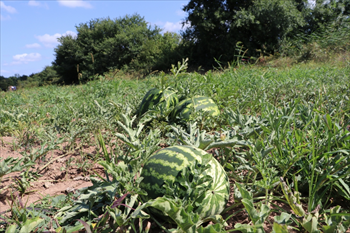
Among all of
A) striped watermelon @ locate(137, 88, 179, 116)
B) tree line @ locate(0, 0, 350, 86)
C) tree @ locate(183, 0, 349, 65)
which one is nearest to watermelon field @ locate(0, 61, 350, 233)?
striped watermelon @ locate(137, 88, 179, 116)

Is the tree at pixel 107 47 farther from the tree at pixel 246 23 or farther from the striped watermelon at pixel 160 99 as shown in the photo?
the striped watermelon at pixel 160 99

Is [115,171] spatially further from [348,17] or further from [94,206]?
[348,17]

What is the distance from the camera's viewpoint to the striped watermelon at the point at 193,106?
2.80 meters

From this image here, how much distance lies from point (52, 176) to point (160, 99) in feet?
4.76

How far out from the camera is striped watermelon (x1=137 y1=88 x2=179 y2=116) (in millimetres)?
2990

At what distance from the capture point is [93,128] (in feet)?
9.54

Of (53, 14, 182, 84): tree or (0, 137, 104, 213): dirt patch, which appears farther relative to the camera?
(53, 14, 182, 84): tree

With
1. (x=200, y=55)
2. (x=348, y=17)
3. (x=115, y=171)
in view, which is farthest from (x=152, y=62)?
(x=115, y=171)

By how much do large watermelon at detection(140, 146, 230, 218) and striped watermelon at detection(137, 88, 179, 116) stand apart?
136 centimetres

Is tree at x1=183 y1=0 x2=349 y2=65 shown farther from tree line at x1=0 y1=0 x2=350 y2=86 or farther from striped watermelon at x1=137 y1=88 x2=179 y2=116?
striped watermelon at x1=137 y1=88 x2=179 y2=116

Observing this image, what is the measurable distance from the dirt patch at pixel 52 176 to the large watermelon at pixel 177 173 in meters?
0.76

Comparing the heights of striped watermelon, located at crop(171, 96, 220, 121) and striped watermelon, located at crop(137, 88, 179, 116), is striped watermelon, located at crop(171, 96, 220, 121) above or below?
below

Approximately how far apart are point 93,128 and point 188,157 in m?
1.72

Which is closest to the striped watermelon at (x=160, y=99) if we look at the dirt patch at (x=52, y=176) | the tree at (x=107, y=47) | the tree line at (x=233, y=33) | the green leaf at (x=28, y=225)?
the dirt patch at (x=52, y=176)
